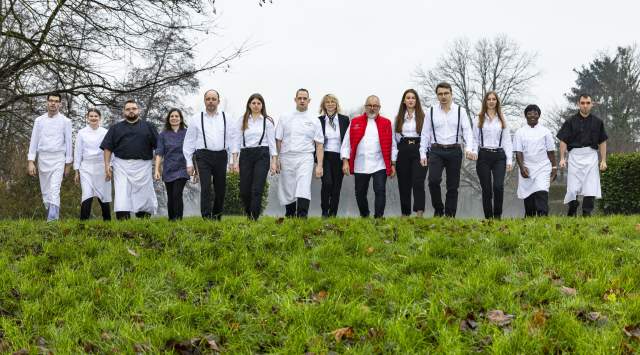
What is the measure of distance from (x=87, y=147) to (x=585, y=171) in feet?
27.7

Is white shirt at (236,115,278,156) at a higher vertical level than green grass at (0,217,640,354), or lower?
higher

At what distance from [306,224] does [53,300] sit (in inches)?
126

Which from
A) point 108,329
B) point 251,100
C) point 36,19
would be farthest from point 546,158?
point 36,19

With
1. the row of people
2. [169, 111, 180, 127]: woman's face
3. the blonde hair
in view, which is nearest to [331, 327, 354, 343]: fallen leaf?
the row of people

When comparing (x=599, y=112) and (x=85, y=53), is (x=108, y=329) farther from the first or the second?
(x=599, y=112)

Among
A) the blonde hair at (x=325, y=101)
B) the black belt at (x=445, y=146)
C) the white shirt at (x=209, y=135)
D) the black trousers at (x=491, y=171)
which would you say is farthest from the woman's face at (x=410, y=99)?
the white shirt at (x=209, y=135)

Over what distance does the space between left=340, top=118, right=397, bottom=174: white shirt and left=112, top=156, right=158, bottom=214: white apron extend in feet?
10.5

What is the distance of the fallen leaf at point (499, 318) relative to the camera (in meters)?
4.24

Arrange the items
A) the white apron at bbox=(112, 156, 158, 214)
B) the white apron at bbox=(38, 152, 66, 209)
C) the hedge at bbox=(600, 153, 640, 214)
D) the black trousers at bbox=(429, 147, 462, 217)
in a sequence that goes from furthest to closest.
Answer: the hedge at bbox=(600, 153, 640, 214)
the white apron at bbox=(38, 152, 66, 209)
the white apron at bbox=(112, 156, 158, 214)
the black trousers at bbox=(429, 147, 462, 217)

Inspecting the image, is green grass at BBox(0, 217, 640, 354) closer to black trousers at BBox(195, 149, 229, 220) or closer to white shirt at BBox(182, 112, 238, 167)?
black trousers at BBox(195, 149, 229, 220)

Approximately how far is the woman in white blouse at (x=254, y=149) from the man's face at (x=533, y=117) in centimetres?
448

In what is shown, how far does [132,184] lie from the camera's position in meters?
9.27

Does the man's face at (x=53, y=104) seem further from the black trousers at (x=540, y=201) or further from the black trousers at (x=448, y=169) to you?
the black trousers at (x=540, y=201)

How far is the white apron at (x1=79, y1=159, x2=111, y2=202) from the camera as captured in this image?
942cm
